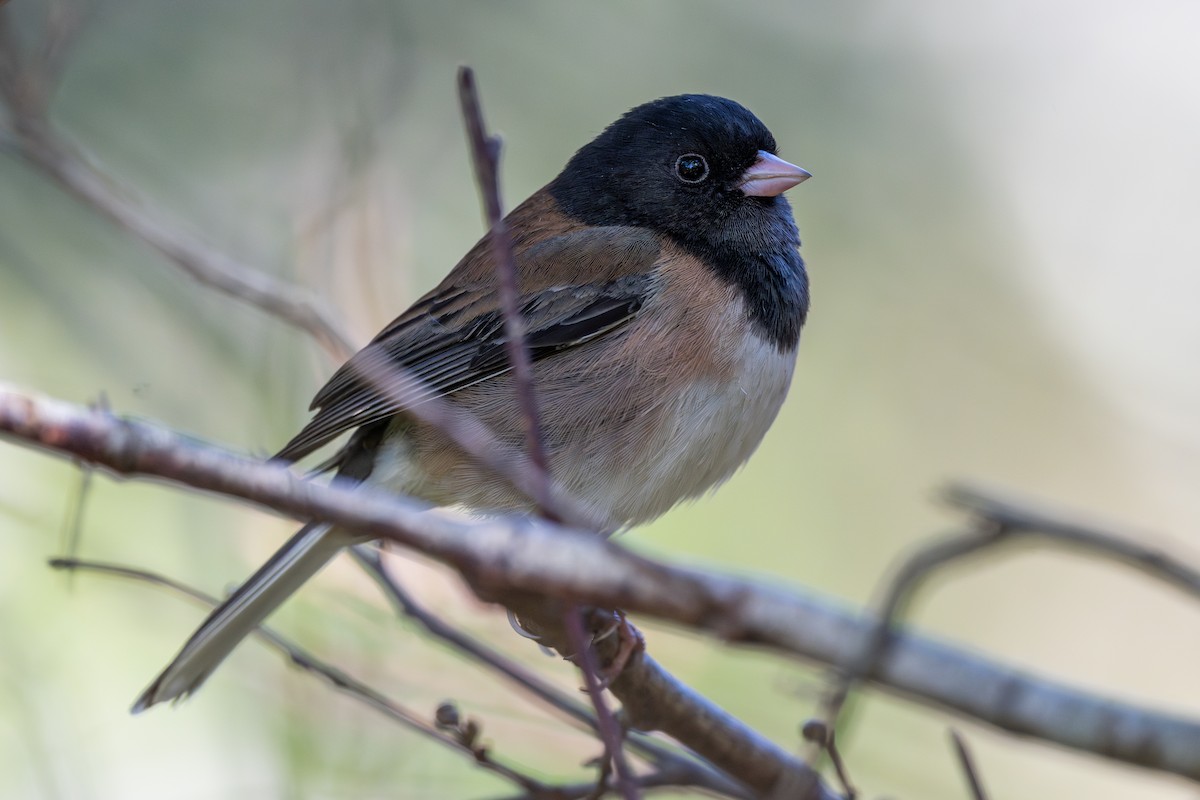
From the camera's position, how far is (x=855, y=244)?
15.7 ft

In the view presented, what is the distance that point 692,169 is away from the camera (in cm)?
273

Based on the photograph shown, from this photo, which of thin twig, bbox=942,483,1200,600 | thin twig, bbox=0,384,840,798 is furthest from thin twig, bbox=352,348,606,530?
thin twig, bbox=942,483,1200,600

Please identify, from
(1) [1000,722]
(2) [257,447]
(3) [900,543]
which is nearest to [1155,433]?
(3) [900,543]

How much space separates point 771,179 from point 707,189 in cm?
15

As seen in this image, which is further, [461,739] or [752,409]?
[752,409]

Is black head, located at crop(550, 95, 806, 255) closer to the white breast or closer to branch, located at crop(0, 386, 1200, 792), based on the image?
the white breast

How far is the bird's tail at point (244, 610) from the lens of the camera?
7.04 ft

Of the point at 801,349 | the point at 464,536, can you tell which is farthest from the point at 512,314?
the point at 801,349

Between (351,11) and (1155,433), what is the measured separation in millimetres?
2959

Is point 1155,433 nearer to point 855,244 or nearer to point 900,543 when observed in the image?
point 900,543

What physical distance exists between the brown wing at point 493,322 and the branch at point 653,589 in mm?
1435

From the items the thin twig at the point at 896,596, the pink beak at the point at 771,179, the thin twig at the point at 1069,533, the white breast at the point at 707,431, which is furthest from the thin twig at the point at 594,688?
the pink beak at the point at 771,179

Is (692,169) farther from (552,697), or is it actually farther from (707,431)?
(552,697)

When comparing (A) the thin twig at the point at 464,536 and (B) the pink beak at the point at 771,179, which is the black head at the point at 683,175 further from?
(A) the thin twig at the point at 464,536
